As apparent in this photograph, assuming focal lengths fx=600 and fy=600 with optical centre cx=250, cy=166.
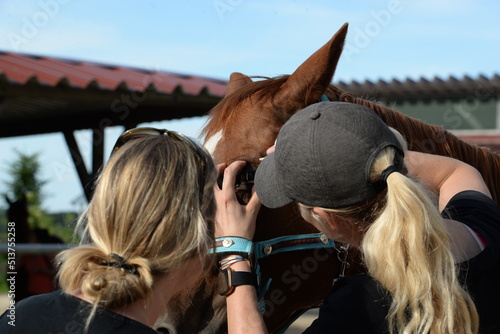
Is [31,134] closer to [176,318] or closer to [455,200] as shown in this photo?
[176,318]

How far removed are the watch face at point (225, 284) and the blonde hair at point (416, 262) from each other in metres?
0.48

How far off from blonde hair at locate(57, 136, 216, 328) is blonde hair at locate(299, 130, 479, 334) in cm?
41

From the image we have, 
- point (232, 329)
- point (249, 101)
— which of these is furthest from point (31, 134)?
point (232, 329)

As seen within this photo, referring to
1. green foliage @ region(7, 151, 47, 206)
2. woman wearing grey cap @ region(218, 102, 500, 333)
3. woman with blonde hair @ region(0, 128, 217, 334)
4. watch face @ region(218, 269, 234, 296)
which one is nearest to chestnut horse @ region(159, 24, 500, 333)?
watch face @ region(218, 269, 234, 296)

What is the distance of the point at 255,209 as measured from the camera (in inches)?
76.5

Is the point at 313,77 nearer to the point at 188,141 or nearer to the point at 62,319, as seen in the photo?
the point at 188,141

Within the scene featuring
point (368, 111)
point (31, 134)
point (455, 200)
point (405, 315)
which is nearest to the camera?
point (405, 315)

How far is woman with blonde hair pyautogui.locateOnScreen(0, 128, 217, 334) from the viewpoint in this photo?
1.22 m

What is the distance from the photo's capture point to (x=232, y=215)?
188 centimetres

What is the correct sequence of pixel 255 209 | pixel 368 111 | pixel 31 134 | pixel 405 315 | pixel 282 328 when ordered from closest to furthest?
pixel 405 315 → pixel 368 111 → pixel 255 209 → pixel 282 328 → pixel 31 134

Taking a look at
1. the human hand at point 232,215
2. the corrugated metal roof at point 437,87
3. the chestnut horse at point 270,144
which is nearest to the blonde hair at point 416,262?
the human hand at point 232,215

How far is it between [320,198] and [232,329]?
44 centimetres

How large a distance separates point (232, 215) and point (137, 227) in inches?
25.5

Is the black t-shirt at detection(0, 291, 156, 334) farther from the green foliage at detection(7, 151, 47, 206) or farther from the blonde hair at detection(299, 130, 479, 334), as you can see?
the green foliage at detection(7, 151, 47, 206)
